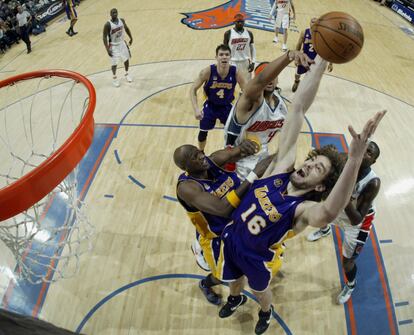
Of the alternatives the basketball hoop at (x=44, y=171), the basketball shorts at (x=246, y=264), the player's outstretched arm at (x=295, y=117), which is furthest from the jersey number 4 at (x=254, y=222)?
the basketball hoop at (x=44, y=171)

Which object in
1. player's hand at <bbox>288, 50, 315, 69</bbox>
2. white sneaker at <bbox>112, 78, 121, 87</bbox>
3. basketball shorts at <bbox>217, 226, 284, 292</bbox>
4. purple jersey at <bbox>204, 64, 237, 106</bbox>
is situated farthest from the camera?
white sneaker at <bbox>112, 78, 121, 87</bbox>

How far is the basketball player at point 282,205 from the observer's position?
7.12ft

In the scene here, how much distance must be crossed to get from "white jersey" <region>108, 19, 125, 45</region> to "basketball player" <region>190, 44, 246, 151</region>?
3.37m

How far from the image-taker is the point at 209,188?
285cm

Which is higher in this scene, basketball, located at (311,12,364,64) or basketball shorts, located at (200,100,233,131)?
basketball, located at (311,12,364,64)

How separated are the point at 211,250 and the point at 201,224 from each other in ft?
0.87

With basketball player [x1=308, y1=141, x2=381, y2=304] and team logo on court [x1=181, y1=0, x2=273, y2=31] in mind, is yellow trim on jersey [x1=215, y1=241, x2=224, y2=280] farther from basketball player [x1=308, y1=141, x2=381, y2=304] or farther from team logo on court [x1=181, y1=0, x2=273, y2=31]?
team logo on court [x1=181, y1=0, x2=273, y2=31]

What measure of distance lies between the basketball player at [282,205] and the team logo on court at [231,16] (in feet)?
30.9

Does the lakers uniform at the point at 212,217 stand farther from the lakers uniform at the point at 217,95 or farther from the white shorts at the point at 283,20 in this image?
the white shorts at the point at 283,20

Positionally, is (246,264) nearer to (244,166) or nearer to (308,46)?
(244,166)

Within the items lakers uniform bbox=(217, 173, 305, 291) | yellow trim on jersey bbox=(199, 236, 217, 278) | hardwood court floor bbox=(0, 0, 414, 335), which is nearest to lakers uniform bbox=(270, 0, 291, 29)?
hardwood court floor bbox=(0, 0, 414, 335)

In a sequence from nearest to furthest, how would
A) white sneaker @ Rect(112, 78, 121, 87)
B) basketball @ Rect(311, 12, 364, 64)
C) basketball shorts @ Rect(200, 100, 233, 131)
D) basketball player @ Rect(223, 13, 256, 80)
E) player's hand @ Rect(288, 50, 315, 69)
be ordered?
player's hand @ Rect(288, 50, 315, 69) → basketball @ Rect(311, 12, 364, 64) → basketball shorts @ Rect(200, 100, 233, 131) → basketball player @ Rect(223, 13, 256, 80) → white sneaker @ Rect(112, 78, 121, 87)

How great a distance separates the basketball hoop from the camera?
2.31 metres

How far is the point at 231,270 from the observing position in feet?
9.39
